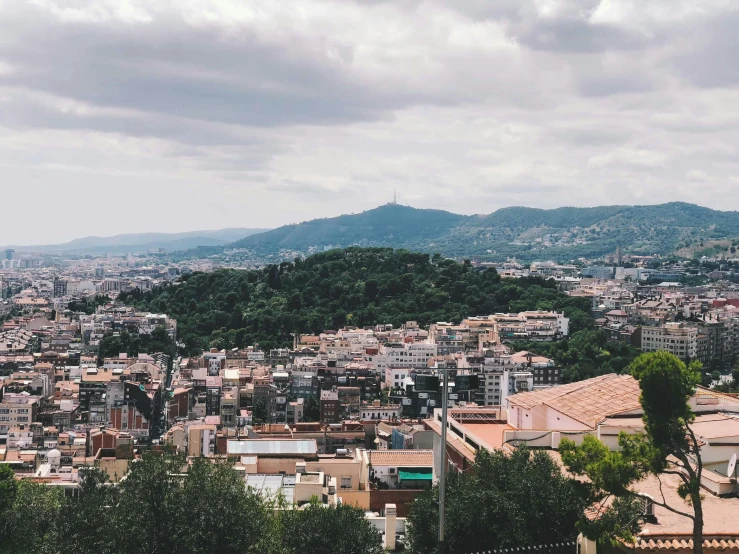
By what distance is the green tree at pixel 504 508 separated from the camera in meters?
9.33

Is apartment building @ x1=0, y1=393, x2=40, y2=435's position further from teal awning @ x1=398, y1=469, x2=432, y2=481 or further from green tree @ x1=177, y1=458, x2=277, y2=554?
green tree @ x1=177, y1=458, x2=277, y2=554

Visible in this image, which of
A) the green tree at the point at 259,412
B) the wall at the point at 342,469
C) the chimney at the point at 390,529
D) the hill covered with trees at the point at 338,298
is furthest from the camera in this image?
the hill covered with trees at the point at 338,298

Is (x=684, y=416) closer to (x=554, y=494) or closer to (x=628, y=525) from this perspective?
(x=628, y=525)

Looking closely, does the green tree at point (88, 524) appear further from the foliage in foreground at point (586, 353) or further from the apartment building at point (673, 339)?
the apartment building at point (673, 339)

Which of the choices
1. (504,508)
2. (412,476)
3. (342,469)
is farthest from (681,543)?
(342,469)

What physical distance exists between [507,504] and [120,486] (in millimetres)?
4653

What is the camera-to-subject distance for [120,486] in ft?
37.8

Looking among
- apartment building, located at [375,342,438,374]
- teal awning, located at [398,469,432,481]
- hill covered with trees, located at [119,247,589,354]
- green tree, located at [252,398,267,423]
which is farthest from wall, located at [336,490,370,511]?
hill covered with trees, located at [119,247,589,354]

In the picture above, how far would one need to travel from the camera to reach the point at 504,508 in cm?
966

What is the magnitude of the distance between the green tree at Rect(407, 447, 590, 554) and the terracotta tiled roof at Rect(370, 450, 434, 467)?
8.73 m

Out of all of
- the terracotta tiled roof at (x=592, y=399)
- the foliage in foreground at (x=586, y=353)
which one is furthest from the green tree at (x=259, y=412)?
the terracotta tiled roof at (x=592, y=399)

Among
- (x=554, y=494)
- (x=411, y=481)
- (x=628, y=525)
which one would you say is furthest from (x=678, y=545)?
(x=411, y=481)

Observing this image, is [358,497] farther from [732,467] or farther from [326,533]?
[732,467]

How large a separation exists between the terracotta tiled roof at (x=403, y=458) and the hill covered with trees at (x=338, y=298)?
34239 millimetres
